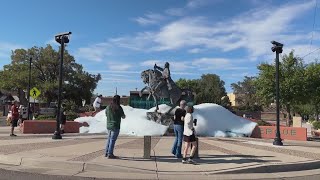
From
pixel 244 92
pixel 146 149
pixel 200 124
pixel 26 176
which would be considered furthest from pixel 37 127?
pixel 244 92

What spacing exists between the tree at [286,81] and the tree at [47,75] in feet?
108

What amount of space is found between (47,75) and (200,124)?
45.8 meters

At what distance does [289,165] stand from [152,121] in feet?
38.8

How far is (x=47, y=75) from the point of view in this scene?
64.0m

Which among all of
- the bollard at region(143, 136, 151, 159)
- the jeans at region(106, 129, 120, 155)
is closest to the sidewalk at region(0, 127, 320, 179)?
the bollard at region(143, 136, 151, 159)

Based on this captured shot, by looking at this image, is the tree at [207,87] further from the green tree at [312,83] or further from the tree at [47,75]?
the green tree at [312,83]

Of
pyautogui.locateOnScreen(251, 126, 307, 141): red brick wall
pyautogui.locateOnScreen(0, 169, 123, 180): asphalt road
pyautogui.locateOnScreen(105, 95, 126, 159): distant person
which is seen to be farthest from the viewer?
pyautogui.locateOnScreen(251, 126, 307, 141): red brick wall

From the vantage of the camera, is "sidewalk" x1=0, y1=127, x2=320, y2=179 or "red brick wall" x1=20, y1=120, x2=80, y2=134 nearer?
"sidewalk" x1=0, y1=127, x2=320, y2=179

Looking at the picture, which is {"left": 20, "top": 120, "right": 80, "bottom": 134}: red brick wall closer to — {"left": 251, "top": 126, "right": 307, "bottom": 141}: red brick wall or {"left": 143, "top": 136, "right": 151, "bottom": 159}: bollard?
{"left": 251, "top": 126, "right": 307, "bottom": 141}: red brick wall

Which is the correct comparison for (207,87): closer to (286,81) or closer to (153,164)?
(286,81)

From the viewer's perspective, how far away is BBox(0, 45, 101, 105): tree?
2418 inches

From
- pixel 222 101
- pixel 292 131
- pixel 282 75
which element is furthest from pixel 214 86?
pixel 292 131

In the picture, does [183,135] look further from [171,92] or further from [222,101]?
[222,101]

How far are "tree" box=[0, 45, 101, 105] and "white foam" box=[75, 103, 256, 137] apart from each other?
127 ft
